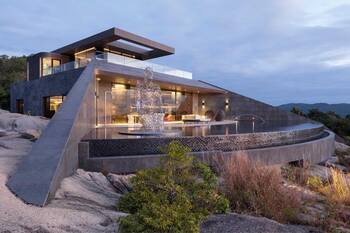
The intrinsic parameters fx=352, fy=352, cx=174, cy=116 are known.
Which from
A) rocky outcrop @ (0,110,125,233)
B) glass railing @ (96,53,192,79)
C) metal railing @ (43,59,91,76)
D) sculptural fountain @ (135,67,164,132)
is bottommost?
rocky outcrop @ (0,110,125,233)

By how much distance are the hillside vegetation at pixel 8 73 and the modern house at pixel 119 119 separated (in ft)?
24.5

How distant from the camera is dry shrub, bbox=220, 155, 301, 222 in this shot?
15.3 feet

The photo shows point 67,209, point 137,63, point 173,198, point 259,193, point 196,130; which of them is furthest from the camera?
point 137,63

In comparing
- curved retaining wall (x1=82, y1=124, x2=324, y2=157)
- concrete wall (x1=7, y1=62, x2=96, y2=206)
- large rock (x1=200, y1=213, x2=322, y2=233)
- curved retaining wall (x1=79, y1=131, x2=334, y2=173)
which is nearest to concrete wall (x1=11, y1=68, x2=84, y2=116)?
curved retaining wall (x1=82, y1=124, x2=324, y2=157)

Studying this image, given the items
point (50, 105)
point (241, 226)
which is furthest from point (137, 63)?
point (241, 226)

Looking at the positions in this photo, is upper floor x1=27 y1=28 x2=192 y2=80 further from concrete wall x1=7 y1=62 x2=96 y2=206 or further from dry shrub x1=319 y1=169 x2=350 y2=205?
dry shrub x1=319 y1=169 x2=350 y2=205

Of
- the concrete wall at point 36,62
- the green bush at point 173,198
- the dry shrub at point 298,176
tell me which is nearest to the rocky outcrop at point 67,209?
the green bush at point 173,198

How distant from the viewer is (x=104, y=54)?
19.2m

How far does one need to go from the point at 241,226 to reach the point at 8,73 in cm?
4381

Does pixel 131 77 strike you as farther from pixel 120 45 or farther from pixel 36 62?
pixel 36 62

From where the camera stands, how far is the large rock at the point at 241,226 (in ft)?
12.5

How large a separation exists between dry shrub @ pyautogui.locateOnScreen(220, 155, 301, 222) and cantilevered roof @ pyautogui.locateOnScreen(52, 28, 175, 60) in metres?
18.6

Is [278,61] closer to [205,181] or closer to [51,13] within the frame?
[51,13]

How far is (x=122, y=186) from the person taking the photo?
6.22 metres
